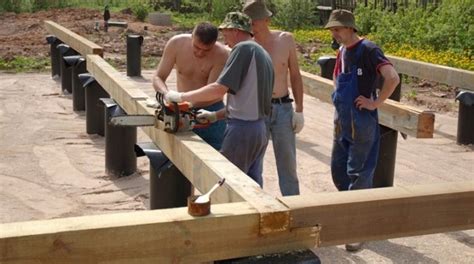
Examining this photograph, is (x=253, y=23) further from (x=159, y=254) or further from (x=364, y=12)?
(x=364, y=12)

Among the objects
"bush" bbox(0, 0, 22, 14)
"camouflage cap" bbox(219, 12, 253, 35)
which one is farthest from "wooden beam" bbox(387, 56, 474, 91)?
"bush" bbox(0, 0, 22, 14)

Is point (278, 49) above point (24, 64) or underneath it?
above

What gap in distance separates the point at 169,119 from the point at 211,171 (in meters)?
0.81

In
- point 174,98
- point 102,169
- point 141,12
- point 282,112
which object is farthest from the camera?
point 141,12

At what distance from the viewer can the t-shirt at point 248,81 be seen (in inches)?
148

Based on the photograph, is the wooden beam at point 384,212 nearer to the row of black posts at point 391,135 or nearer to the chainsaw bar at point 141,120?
the chainsaw bar at point 141,120

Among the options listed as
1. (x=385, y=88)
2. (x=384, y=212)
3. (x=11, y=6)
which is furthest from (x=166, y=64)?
(x=11, y=6)

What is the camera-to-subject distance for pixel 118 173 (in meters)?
6.51

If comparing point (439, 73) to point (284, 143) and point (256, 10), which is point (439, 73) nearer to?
point (284, 143)

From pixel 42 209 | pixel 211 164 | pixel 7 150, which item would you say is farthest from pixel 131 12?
pixel 211 164

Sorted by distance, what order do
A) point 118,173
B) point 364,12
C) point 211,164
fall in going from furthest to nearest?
1. point 364,12
2. point 118,173
3. point 211,164

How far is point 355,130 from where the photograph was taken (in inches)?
180

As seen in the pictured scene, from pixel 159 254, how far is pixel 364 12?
17.7 metres

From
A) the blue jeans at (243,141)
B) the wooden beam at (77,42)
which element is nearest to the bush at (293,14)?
the wooden beam at (77,42)
